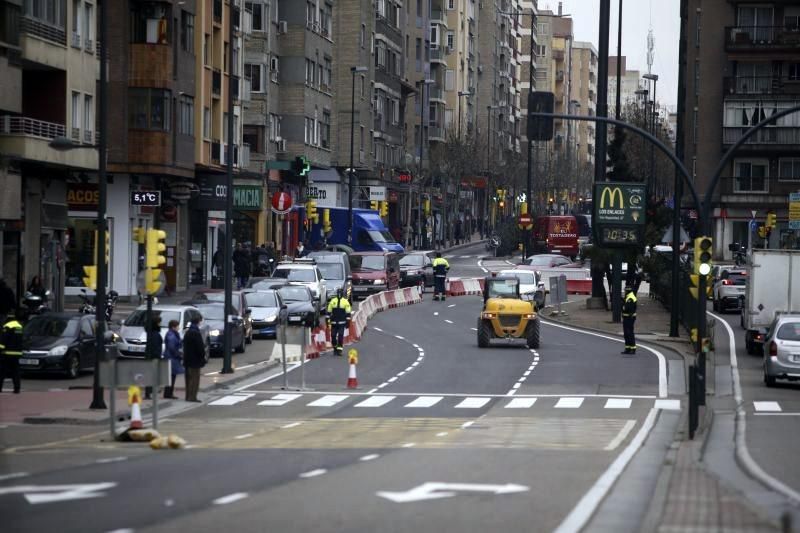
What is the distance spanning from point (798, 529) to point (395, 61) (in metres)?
102

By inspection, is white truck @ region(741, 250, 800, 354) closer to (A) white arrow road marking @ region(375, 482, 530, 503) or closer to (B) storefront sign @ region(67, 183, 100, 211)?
(B) storefront sign @ region(67, 183, 100, 211)

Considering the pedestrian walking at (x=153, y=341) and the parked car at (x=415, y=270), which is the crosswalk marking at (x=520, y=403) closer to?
the pedestrian walking at (x=153, y=341)

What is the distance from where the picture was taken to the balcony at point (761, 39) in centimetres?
9425

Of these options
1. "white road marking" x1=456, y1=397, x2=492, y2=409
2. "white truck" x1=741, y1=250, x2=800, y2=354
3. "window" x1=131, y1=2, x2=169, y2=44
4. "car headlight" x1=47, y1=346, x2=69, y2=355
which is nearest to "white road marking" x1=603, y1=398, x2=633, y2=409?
"white road marking" x1=456, y1=397, x2=492, y2=409

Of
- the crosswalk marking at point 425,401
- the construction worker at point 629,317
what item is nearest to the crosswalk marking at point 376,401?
the crosswalk marking at point 425,401

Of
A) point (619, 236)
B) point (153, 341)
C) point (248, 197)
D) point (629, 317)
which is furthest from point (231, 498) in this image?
point (248, 197)

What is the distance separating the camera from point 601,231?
52.6 m

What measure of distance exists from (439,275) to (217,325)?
24.9m

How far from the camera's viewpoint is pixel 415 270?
74.8 meters

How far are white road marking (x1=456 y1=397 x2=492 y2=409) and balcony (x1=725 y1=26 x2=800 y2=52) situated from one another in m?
66.1

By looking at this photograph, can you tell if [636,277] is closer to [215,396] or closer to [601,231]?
[601,231]

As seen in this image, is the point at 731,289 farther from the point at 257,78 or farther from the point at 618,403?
the point at 618,403

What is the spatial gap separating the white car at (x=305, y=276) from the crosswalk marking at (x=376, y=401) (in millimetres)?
22347

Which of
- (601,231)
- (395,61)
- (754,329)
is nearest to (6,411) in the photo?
(754,329)
